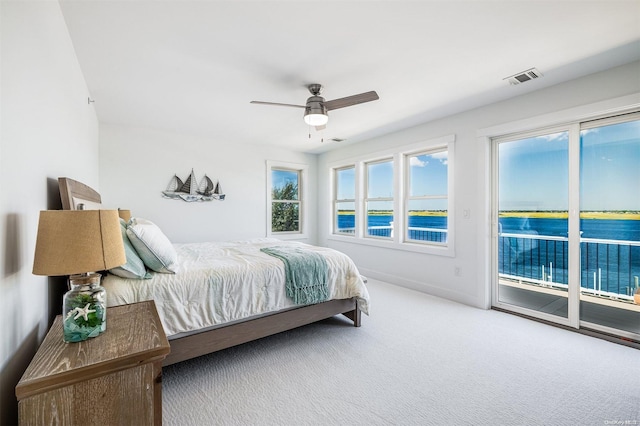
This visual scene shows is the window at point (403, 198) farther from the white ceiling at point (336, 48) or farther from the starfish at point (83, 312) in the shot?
the starfish at point (83, 312)

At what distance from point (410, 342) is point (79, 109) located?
12.2 feet

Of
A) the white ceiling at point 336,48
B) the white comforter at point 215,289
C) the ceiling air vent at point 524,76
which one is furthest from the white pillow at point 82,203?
the ceiling air vent at point 524,76

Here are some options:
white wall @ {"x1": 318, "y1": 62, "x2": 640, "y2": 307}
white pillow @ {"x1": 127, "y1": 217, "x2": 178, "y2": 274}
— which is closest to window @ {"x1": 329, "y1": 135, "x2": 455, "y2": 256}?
white wall @ {"x1": 318, "y1": 62, "x2": 640, "y2": 307}

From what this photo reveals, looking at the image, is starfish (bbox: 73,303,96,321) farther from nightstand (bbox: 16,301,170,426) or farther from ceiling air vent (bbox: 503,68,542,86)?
ceiling air vent (bbox: 503,68,542,86)

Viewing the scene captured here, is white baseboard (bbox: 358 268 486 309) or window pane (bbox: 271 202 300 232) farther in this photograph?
window pane (bbox: 271 202 300 232)

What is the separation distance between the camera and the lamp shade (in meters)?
1.01

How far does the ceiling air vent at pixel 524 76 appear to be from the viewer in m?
2.54

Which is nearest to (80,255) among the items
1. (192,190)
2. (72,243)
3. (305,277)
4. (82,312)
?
(72,243)

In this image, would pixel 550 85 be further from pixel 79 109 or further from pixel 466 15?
pixel 79 109

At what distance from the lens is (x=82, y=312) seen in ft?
3.75

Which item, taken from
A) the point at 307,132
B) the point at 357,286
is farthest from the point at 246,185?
the point at 357,286

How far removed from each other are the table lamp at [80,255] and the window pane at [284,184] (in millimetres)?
4547

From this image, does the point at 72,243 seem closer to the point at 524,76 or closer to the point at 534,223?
the point at 524,76

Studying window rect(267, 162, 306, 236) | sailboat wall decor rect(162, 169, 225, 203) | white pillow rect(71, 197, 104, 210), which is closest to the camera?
white pillow rect(71, 197, 104, 210)
